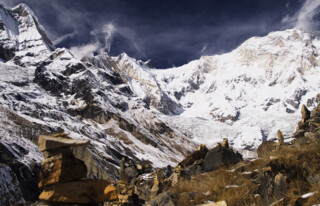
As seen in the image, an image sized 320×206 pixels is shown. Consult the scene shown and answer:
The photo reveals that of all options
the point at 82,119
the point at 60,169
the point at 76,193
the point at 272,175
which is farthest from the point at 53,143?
the point at 82,119

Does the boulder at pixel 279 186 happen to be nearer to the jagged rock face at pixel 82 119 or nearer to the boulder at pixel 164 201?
the boulder at pixel 164 201

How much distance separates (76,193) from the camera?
19.6 ft

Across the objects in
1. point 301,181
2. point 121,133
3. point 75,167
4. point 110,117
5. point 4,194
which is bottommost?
point 4,194

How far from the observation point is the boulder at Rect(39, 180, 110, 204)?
19.3 feet

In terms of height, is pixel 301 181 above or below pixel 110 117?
below

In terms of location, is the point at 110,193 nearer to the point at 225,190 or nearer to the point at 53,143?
the point at 53,143

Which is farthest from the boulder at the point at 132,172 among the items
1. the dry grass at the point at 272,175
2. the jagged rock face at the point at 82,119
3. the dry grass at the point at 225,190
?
the jagged rock face at the point at 82,119

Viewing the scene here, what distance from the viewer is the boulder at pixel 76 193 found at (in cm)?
588

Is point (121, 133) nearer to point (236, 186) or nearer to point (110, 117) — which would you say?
point (110, 117)

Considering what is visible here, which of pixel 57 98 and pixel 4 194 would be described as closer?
pixel 4 194

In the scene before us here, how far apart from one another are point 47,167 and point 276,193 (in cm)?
580

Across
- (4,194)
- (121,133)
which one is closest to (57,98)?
(121,133)

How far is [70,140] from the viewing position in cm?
618

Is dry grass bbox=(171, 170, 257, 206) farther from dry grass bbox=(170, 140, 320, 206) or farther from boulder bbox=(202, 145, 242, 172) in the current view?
boulder bbox=(202, 145, 242, 172)
